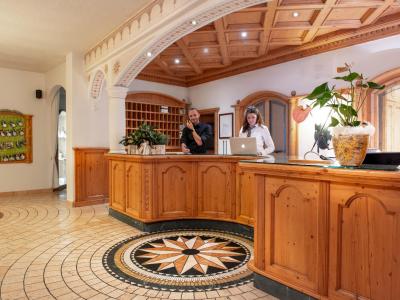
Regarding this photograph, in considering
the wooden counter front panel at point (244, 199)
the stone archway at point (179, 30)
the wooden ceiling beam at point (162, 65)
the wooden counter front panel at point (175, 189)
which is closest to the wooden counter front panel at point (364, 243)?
the wooden counter front panel at point (244, 199)

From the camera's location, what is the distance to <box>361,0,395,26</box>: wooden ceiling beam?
3.99 m

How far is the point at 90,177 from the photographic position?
5684 mm

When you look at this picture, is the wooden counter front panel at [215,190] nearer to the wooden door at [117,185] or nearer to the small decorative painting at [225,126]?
the wooden door at [117,185]

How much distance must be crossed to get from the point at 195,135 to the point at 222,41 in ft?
7.42

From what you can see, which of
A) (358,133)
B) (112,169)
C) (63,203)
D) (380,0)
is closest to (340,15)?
(380,0)

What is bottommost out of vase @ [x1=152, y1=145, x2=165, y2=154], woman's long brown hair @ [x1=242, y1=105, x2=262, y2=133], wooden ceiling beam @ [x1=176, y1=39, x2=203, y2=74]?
vase @ [x1=152, y1=145, x2=165, y2=154]

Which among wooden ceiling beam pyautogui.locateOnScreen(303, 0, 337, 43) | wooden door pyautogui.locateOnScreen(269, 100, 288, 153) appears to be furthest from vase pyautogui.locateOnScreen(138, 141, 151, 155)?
wooden door pyautogui.locateOnScreen(269, 100, 288, 153)

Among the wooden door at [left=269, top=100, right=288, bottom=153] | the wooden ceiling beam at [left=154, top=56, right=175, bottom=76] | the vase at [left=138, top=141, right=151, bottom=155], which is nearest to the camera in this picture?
the vase at [left=138, top=141, right=151, bottom=155]

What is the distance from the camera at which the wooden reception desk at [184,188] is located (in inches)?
146

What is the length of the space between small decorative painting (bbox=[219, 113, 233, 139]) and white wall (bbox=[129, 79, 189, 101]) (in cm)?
158

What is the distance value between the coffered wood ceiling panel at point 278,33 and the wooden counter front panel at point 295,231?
304 cm

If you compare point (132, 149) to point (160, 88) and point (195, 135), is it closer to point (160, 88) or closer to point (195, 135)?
point (195, 135)

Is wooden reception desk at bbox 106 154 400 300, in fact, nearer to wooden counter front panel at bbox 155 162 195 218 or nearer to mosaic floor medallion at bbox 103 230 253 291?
mosaic floor medallion at bbox 103 230 253 291

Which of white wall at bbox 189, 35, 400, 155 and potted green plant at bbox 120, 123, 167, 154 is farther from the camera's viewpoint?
white wall at bbox 189, 35, 400, 155
